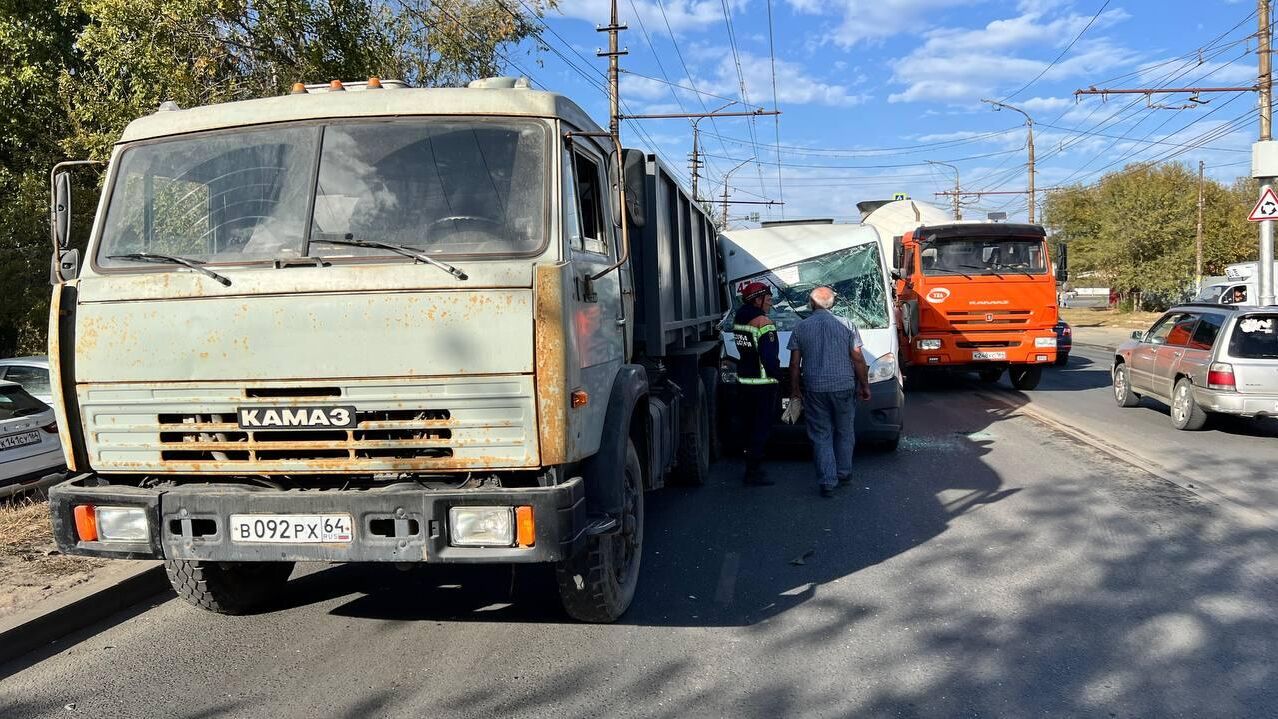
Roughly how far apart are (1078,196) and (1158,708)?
5426 cm

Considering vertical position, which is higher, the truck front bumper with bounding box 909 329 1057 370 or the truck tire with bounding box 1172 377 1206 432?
the truck front bumper with bounding box 909 329 1057 370

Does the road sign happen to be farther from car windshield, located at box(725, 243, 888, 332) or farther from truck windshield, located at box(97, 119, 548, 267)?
truck windshield, located at box(97, 119, 548, 267)

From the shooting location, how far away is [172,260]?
409 centimetres

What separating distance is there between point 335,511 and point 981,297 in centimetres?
1260

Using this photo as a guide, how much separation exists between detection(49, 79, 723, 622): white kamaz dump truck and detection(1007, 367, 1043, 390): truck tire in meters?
12.8

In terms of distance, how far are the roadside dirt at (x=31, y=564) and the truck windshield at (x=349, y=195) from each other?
195 centimetres

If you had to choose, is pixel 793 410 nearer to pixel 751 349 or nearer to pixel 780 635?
pixel 751 349

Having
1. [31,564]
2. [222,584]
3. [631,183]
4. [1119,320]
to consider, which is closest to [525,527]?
[631,183]

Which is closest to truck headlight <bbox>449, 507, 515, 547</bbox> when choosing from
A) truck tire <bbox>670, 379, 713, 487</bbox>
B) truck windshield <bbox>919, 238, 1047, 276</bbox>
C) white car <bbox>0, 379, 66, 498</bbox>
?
truck tire <bbox>670, 379, 713, 487</bbox>

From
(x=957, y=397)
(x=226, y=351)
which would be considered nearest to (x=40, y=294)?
(x=226, y=351)

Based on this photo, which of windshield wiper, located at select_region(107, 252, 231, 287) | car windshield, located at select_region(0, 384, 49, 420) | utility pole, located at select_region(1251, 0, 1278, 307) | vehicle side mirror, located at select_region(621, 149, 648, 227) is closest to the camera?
windshield wiper, located at select_region(107, 252, 231, 287)

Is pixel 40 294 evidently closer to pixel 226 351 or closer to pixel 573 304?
pixel 226 351

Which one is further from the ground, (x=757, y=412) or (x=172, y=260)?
(x=172, y=260)

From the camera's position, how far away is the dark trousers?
7.93 meters
